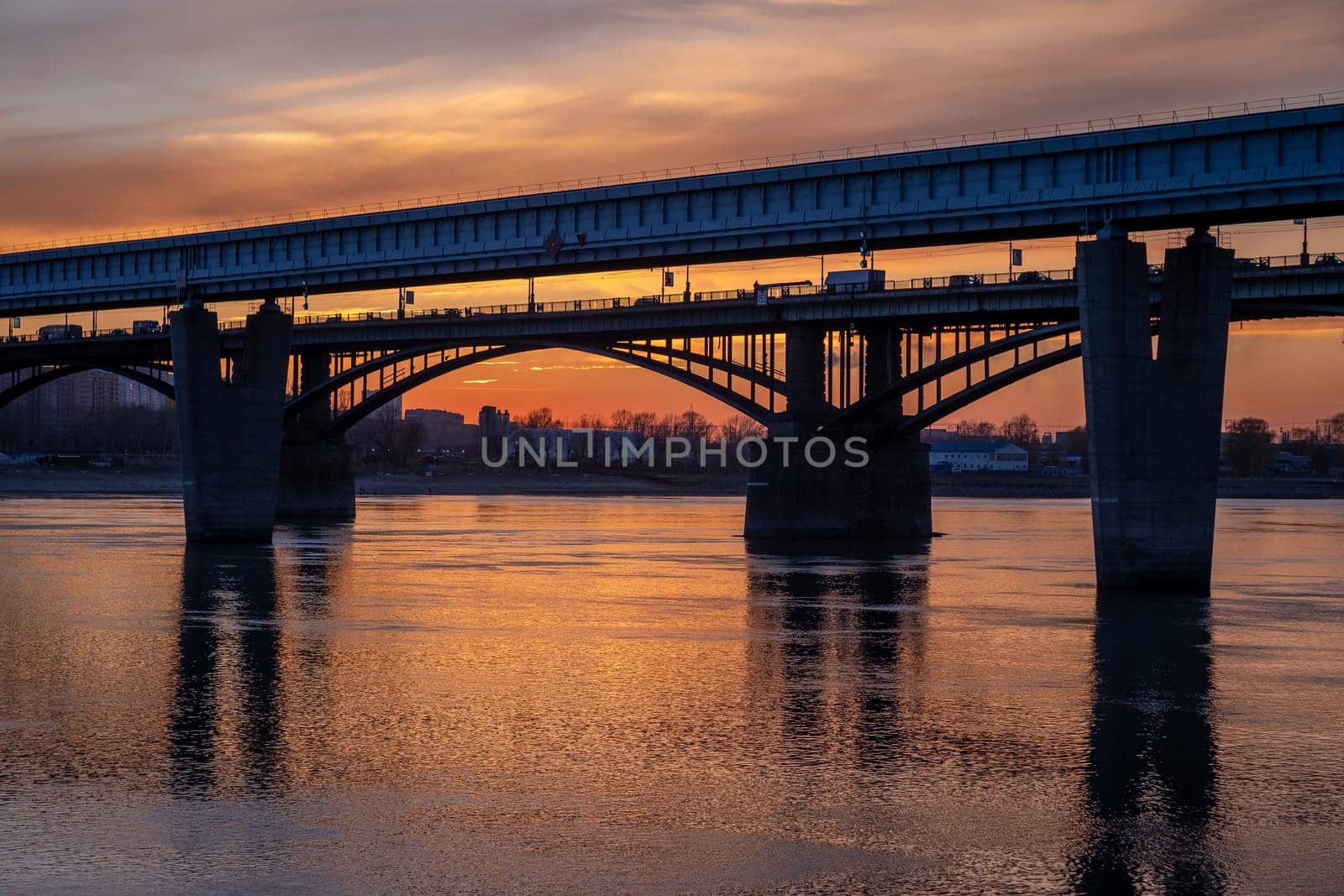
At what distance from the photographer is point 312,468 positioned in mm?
105062

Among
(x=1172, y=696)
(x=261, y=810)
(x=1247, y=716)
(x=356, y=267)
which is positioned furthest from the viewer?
(x=356, y=267)

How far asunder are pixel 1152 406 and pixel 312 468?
233 feet

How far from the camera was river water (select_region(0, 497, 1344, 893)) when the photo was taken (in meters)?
15.3

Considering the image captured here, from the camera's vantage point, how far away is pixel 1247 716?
24.4 meters

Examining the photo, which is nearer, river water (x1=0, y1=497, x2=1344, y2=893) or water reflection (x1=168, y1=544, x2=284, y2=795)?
river water (x1=0, y1=497, x2=1344, y2=893)

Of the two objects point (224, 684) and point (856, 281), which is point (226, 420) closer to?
point (856, 281)

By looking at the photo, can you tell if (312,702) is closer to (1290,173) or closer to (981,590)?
(981,590)

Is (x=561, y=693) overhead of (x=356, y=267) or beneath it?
beneath

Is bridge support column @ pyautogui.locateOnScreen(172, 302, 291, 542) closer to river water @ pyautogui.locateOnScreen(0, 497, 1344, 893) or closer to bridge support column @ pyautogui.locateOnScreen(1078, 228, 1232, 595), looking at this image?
river water @ pyautogui.locateOnScreen(0, 497, 1344, 893)

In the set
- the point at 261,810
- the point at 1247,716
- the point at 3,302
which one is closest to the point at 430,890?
the point at 261,810

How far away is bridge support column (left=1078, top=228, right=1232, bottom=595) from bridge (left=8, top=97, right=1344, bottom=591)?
7cm

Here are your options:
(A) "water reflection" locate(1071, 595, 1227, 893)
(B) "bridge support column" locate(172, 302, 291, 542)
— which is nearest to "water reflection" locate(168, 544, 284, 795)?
(A) "water reflection" locate(1071, 595, 1227, 893)

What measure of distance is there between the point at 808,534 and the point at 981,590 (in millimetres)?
28242

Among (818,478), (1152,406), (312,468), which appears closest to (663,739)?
(1152,406)
